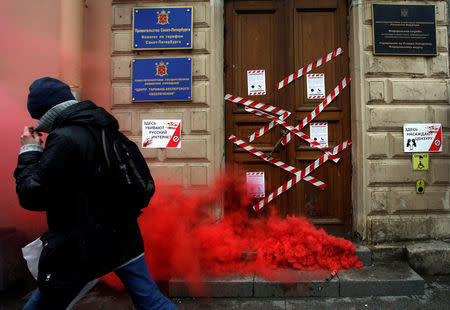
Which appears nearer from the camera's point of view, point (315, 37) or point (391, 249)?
point (391, 249)

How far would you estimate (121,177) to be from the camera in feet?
6.08

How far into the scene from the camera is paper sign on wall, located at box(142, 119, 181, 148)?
446cm

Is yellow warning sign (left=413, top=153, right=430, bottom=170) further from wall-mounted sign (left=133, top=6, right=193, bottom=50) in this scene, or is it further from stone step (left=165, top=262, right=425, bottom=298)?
wall-mounted sign (left=133, top=6, right=193, bottom=50)

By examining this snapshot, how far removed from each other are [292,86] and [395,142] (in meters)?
1.68

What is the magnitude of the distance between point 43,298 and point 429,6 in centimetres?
574

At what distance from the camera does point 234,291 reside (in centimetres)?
353

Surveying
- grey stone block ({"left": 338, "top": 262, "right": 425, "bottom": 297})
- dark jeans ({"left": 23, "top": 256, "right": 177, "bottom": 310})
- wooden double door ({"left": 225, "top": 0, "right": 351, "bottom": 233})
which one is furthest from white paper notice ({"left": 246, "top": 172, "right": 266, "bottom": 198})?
dark jeans ({"left": 23, "top": 256, "right": 177, "bottom": 310})

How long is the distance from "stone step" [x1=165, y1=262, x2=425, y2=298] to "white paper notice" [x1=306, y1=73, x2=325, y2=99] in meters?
2.52

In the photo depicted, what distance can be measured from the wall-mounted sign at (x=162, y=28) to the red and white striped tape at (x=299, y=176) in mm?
2515

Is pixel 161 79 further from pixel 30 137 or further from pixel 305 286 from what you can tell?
pixel 305 286

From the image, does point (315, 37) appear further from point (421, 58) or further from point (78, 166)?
point (78, 166)

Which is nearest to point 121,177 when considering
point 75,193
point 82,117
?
point 75,193

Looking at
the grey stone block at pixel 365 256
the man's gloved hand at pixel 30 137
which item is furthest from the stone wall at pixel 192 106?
the man's gloved hand at pixel 30 137

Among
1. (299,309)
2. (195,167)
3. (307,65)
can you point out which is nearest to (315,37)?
(307,65)
